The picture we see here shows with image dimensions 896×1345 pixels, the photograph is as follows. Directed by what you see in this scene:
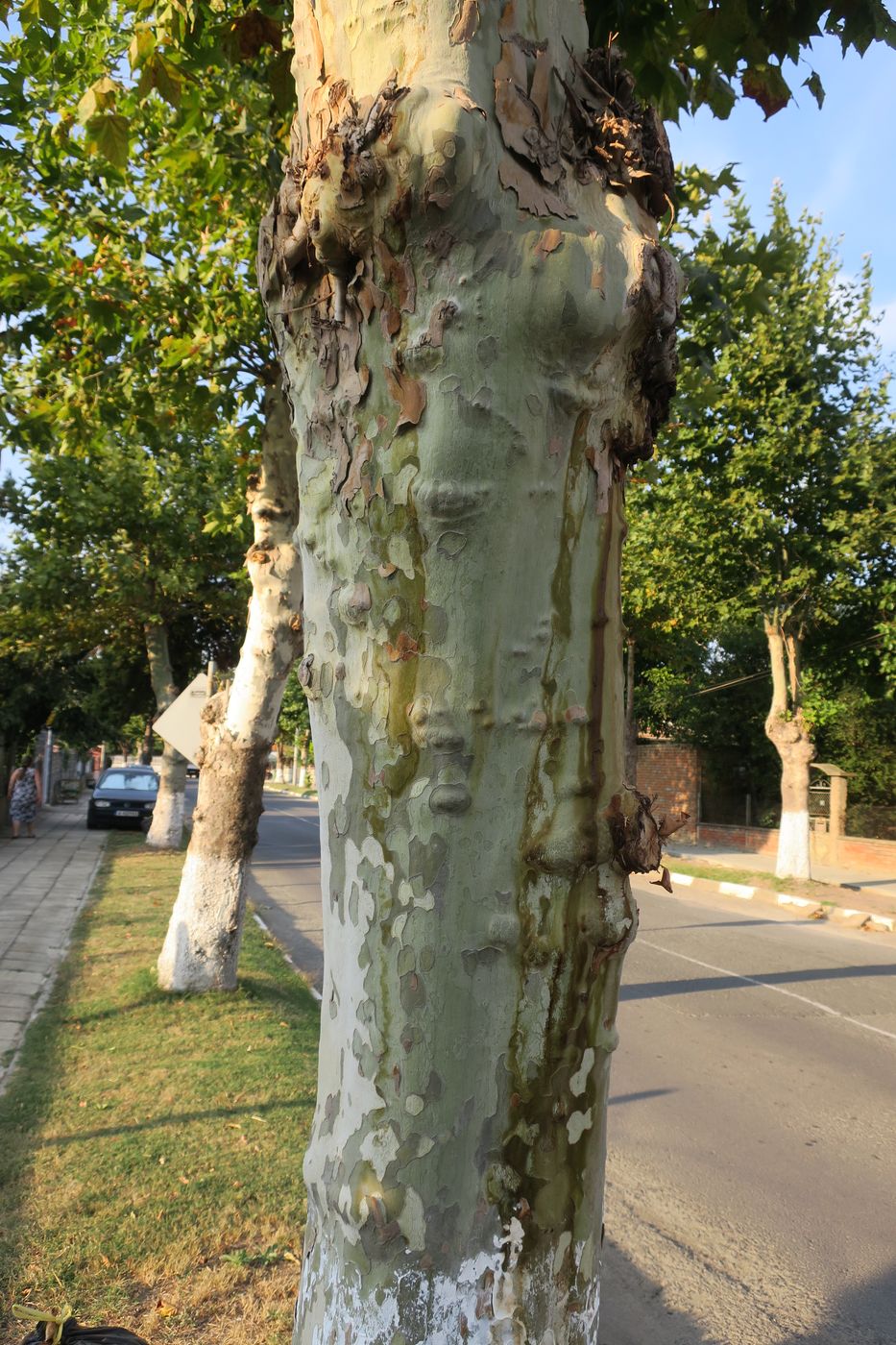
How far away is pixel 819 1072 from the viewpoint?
6758mm

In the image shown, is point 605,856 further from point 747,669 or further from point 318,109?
point 747,669

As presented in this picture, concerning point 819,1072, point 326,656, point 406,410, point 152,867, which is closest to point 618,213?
point 406,410

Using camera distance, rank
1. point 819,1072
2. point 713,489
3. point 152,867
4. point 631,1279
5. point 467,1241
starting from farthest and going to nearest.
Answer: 1. point 713,489
2. point 152,867
3. point 819,1072
4. point 631,1279
5. point 467,1241

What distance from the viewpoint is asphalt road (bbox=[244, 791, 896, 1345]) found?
3.85 m

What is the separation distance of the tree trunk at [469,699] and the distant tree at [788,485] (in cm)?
1400

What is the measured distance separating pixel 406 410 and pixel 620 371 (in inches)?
15.6

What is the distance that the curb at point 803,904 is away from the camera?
44.6 feet

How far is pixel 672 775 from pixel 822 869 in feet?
23.6

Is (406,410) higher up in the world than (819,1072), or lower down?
higher up

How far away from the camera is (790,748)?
1739 cm

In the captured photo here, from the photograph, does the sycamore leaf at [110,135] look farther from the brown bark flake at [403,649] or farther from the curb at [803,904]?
the curb at [803,904]

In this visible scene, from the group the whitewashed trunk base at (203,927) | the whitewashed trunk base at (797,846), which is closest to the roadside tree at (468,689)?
the whitewashed trunk base at (203,927)

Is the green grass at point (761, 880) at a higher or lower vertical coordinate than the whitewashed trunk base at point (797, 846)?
lower

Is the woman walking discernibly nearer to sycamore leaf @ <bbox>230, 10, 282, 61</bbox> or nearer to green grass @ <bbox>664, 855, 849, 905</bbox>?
green grass @ <bbox>664, 855, 849, 905</bbox>
